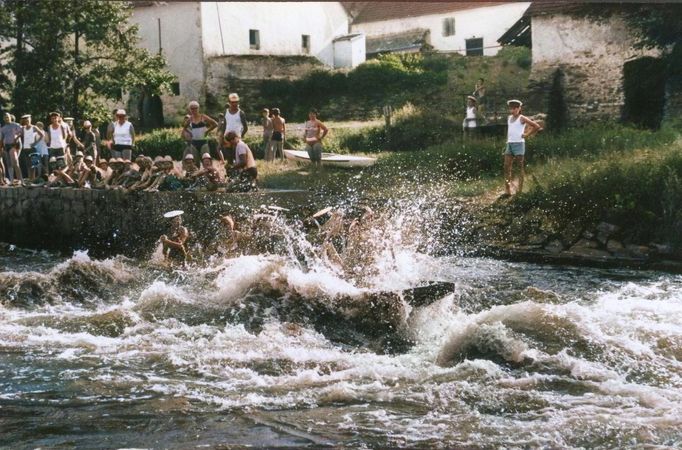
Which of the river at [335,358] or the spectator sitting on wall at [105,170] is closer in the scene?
the river at [335,358]

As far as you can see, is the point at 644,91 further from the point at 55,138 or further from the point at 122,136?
the point at 55,138

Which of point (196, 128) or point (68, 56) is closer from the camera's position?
point (196, 128)

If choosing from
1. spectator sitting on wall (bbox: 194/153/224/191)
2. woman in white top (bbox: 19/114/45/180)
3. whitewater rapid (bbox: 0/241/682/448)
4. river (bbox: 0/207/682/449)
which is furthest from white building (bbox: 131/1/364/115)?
whitewater rapid (bbox: 0/241/682/448)

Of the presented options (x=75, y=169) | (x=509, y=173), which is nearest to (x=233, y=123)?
(x=75, y=169)

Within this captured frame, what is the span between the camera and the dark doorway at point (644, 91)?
22.8 m

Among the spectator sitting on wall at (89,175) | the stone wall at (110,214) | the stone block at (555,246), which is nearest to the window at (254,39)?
the stone wall at (110,214)

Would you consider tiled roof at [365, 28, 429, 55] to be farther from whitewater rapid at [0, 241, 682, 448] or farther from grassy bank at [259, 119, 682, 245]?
whitewater rapid at [0, 241, 682, 448]

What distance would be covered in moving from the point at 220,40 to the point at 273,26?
3.38 meters

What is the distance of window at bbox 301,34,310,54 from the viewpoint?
41.3 metres

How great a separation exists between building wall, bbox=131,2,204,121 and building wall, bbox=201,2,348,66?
17.5 inches

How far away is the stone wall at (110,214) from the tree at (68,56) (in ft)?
25.1

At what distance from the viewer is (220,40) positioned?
3756cm

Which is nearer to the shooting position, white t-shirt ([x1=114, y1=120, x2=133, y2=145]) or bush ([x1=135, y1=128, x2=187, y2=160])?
white t-shirt ([x1=114, y1=120, x2=133, y2=145])

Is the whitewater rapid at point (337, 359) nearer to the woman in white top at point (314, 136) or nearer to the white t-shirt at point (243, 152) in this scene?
the white t-shirt at point (243, 152)
